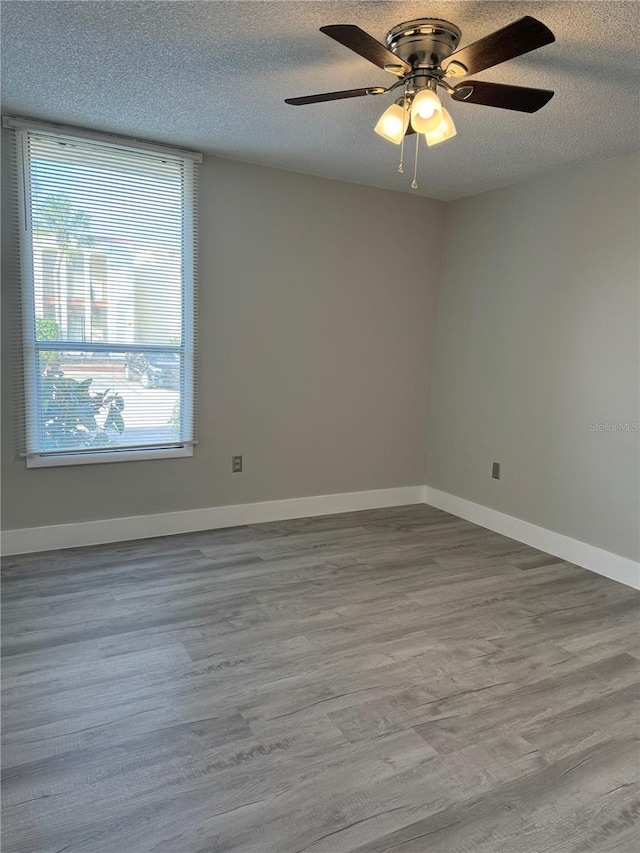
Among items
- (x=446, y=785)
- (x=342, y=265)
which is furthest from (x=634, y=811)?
(x=342, y=265)

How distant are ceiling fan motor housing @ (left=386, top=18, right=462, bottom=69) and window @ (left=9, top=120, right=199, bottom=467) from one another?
1.86 metres

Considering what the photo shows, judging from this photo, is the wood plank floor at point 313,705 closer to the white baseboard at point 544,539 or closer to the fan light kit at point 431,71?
the white baseboard at point 544,539

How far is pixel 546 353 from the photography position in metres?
3.79

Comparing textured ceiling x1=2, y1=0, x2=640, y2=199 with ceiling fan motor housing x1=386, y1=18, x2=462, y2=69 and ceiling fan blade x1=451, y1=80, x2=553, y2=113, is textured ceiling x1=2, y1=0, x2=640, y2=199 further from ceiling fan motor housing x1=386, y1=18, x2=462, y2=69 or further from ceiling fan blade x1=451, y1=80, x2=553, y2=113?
ceiling fan blade x1=451, y1=80, x2=553, y2=113

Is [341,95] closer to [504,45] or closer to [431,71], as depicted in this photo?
[431,71]

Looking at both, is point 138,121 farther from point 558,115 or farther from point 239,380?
point 558,115

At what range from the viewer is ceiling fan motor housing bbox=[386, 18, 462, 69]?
193 centimetres

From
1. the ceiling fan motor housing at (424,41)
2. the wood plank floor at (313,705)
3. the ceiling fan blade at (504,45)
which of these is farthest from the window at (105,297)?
the ceiling fan blade at (504,45)

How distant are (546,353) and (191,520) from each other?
2588 mm

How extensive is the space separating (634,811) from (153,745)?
1488mm

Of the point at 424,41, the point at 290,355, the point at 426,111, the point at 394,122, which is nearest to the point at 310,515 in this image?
the point at 290,355

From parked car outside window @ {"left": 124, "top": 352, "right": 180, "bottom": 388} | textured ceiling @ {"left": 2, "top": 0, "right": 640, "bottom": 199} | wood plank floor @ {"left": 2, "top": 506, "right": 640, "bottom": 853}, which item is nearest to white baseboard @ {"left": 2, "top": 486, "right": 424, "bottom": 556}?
wood plank floor @ {"left": 2, "top": 506, "right": 640, "bottom": 853}

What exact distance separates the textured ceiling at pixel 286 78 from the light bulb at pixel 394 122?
0.84ft

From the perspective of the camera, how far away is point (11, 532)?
3.33 meters
